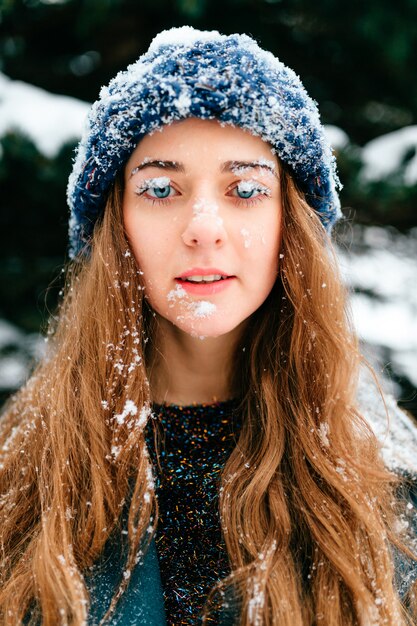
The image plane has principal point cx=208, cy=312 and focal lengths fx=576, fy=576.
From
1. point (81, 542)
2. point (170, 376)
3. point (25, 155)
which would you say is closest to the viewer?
point (81, 542)

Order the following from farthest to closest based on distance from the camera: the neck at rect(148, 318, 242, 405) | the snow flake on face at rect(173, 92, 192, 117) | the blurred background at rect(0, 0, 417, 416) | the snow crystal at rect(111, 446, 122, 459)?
the blurred background at rect(0, 0, 417, 416) < the neck at rect(148, 318, 242, 405) < the snow crystal at rect(111, 446, 122, 459) < the snow flake on face at rect(173, 92, 192, 117)

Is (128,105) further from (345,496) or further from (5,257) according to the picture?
(5,257)

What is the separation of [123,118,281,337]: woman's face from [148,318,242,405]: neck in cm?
22

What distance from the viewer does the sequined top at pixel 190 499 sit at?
1396mm

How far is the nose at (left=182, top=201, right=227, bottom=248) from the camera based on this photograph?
132 cm

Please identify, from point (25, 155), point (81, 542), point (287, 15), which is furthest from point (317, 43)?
point (81, 542)

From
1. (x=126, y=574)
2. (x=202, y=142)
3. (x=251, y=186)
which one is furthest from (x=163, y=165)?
→ (x=126, y=574)

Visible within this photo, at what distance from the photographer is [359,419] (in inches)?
61.0

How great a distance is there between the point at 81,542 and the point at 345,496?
648mm

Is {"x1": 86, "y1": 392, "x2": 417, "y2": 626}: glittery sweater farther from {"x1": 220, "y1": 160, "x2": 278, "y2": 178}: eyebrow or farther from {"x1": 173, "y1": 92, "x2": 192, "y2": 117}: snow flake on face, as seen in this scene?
{"x1": 173, "y1": 92, "x2": 192, "y2": 117}: snow flake on face

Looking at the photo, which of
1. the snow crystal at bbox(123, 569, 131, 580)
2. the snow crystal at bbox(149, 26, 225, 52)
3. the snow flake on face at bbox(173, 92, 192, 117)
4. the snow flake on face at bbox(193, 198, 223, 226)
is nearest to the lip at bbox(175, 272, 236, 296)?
the snow flake on face at bbox(193, 198, 223, 226)

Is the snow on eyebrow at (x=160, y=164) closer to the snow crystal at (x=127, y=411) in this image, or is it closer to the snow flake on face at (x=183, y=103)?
the snow flake on face at (x=183, y=103)

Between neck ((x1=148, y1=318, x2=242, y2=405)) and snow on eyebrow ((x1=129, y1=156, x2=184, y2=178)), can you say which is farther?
neck ((x1=148, y1=318, x2=242, y2=405))

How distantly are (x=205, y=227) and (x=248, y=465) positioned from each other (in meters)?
0.62
